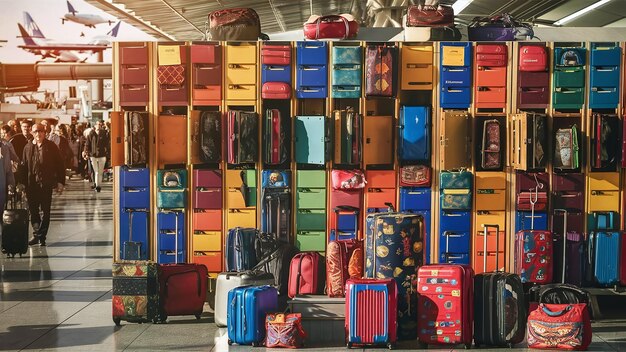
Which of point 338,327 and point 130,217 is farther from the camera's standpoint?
point 130,217

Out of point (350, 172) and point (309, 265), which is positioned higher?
point (350, 172)

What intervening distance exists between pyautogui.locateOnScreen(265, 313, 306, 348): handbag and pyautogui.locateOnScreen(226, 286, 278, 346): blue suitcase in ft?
0.23

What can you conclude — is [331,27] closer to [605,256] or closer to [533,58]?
[533,58]

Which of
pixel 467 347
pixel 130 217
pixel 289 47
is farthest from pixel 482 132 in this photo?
pixel 130 217

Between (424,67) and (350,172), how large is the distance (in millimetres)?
1232

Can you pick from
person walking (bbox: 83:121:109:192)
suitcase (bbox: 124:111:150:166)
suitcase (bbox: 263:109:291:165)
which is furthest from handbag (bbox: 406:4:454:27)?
person walking (bbox: 83:121:109:192)

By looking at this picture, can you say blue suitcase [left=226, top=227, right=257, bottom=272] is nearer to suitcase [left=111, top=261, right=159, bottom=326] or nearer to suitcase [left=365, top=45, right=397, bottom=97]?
suitcase [left=111, top=261, right=159, bottom=326]

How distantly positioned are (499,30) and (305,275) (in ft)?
10.3

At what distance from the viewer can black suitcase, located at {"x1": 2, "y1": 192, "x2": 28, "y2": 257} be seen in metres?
13.2

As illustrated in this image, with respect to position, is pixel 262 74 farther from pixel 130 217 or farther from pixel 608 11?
pixel 608 11

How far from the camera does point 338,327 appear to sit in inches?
331

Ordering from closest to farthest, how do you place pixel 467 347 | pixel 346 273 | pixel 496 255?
pixel 467 347, pixel 346 273, pixel 496 255

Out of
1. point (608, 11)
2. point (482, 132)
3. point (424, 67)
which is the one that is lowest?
point (482, 132)

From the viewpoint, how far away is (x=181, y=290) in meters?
9.22
